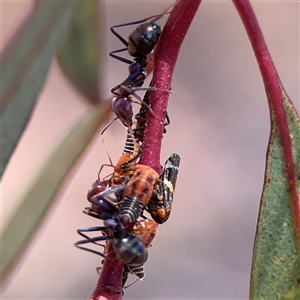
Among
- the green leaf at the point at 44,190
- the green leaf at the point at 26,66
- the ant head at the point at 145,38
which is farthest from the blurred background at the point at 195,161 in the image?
the green leaf at the point at 26,66

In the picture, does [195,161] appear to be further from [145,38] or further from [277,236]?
[277,236]

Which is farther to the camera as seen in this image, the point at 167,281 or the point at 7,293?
the point at 167,281

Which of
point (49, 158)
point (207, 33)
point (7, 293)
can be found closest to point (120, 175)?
point (49, 158)

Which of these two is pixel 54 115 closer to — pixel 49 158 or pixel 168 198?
pixel 49 158

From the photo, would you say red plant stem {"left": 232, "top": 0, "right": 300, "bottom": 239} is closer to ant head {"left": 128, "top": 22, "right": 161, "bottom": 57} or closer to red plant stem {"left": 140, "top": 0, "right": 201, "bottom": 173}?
red plant stem {"left": 140, "top": 0, "right": 201, "bottom": 173}

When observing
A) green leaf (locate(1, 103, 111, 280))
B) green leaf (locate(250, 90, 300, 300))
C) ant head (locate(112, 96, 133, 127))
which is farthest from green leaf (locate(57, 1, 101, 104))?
green leaf (locate(250, 90, 300, 300))

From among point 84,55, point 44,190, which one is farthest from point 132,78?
point 44,190
